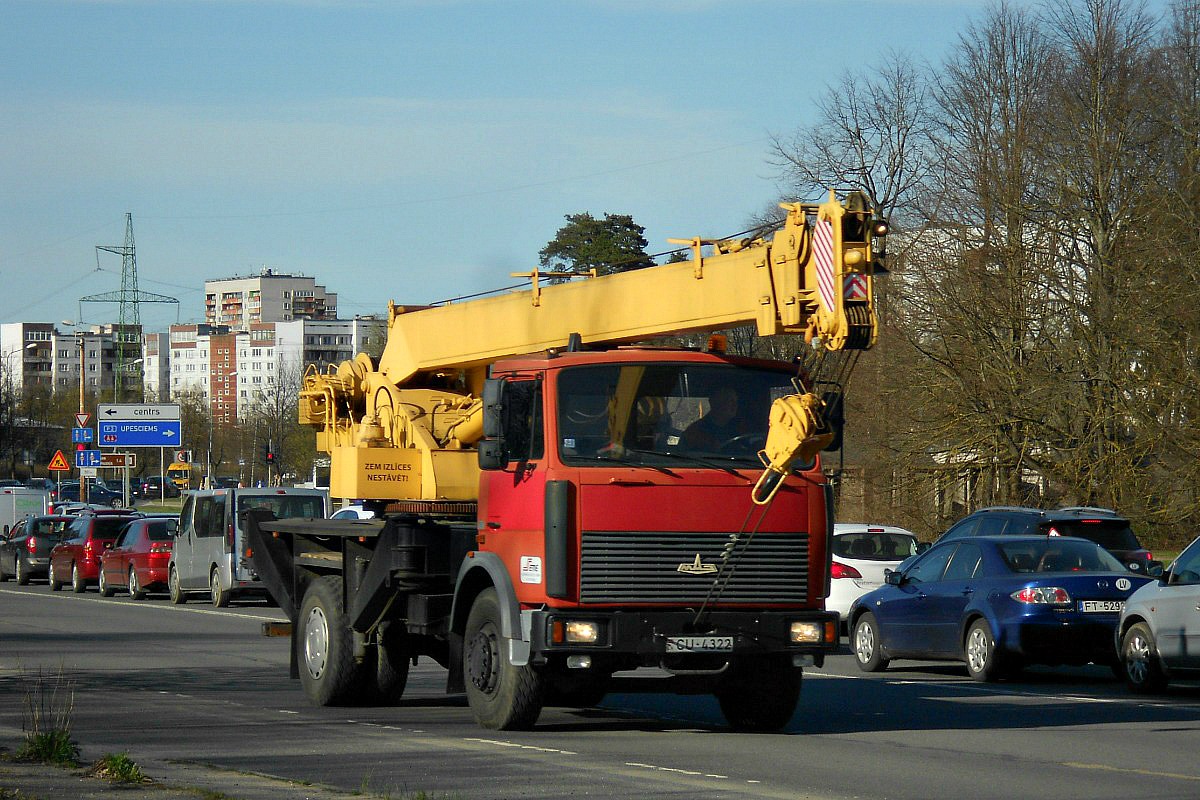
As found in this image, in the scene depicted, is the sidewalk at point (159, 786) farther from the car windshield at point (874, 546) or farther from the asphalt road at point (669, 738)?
the car windshield at point (874, 546)

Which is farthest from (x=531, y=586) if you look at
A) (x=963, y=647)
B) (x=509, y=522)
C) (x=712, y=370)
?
(x=963, y=647)

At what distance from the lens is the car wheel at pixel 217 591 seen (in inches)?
1135

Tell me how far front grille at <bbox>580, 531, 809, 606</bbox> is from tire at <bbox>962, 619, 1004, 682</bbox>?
19.3 ft

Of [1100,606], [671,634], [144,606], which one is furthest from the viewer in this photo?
[144,606]

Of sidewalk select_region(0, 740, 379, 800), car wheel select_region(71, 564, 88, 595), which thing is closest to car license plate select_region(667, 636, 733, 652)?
sidewalk select_region(0, 740, 379, 800)

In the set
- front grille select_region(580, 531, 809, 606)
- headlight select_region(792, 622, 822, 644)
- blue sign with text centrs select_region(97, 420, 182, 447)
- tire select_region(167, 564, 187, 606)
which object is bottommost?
tire select_region(167, 564, 187, 606)

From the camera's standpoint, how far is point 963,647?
1720 centimetres

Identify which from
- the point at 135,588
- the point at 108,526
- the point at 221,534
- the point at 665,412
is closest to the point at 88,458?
the point at 108,526

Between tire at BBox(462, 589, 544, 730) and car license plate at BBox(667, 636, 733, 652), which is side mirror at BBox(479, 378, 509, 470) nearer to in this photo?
tire at BBox(462, 589, 544, 730)

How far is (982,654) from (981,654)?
0.02 m

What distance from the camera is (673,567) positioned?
444 inches

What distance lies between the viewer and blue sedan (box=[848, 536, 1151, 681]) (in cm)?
1644

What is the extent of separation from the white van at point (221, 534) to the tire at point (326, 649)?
12.6 m

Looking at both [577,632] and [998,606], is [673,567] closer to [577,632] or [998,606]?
[577,632]
